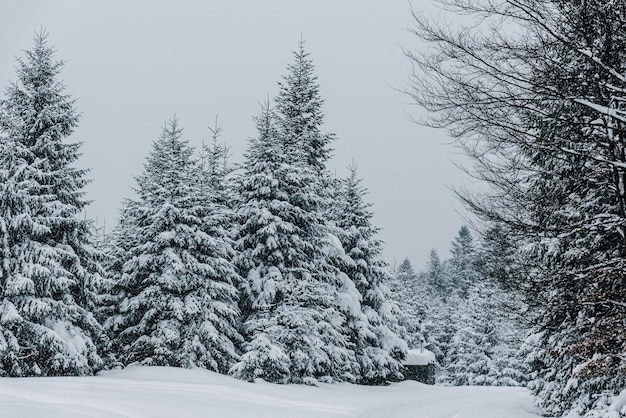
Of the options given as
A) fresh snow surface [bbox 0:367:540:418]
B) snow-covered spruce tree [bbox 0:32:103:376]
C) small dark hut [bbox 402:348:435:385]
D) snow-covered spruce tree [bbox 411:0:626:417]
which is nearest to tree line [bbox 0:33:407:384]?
snow-covered spruce tree [bbox 0:32:103:376]

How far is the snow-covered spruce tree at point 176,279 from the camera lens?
20.7 meters

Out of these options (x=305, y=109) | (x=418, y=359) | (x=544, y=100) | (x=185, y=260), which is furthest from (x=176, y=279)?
(x=418, y=359)

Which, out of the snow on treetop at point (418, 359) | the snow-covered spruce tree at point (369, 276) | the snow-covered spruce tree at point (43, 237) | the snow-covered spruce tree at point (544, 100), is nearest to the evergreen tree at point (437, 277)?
the snow on treetop at point (418, 359)

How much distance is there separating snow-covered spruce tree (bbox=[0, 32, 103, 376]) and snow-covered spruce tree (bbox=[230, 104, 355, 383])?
572 cm

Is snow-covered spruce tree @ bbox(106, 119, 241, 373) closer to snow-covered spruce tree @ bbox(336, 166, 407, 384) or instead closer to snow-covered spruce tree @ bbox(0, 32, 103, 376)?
snow-covered spruce tree @ bbox(0, 32, 103, 376)

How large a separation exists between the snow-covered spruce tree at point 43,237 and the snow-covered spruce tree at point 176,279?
83.8 inches

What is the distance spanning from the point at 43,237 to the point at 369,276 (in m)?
15.0

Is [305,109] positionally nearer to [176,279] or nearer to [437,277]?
[176,279]

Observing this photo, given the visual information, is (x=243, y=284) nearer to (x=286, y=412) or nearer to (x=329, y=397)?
(x=329, y=397)

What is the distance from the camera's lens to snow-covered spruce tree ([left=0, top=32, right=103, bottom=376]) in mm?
17047

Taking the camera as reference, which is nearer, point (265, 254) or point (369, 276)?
point (265, 254)

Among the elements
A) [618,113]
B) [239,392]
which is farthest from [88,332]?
[618,113]

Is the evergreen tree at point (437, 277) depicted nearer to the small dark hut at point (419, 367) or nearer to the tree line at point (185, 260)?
the small dark hut at point (419, 367)

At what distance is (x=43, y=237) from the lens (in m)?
18.5
